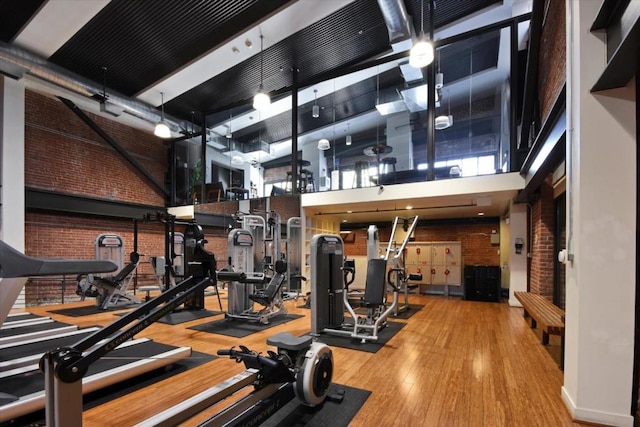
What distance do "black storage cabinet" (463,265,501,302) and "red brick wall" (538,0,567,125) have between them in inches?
151

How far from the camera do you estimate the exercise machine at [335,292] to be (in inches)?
179

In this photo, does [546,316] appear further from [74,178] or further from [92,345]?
[74,178]

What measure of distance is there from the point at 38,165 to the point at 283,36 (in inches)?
264

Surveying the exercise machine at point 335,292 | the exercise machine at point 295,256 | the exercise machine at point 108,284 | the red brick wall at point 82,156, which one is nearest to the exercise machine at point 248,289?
the exercise machine at point 335,292

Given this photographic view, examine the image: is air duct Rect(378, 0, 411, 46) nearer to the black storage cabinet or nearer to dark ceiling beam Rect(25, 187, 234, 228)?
the black storage cabinet

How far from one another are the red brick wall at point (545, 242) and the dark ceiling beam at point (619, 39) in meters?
3.63

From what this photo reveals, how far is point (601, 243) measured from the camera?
7.65 ft

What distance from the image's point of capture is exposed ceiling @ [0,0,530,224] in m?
5.65

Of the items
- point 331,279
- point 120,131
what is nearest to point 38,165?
point 120,131

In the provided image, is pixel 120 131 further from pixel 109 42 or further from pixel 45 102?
pixel 109 42

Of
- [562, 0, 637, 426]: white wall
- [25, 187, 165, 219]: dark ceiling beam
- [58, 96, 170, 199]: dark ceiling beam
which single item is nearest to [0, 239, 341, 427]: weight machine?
[562, 0, 637, 426]: white wall

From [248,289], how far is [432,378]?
12.6ft

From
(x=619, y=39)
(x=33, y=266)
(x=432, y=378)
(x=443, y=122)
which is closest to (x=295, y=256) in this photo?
(x=443, y=122)

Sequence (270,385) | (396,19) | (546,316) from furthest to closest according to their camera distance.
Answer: (396,19) < (546,316) < (270,385)
